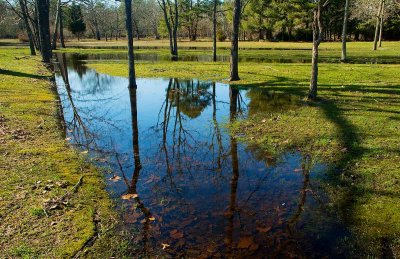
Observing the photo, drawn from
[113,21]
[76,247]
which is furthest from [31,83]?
[113,21]

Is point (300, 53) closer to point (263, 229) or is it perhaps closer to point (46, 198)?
point (263, 229)

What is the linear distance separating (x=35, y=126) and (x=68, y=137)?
1419mm

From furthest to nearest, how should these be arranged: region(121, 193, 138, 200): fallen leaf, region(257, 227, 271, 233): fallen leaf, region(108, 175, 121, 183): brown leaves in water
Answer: region(108, 175, 121, 183): brown leaves in water
region(121, 193, 138, 200): fallen leaf
region(257, 227, 271, 233): fallen leaf

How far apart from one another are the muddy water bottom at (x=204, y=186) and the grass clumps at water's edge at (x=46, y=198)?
408mm

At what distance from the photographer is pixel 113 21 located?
9912 cm

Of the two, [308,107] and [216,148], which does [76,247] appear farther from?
[308,107]

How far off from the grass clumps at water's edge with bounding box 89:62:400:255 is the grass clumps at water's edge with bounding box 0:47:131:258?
13.9 ft

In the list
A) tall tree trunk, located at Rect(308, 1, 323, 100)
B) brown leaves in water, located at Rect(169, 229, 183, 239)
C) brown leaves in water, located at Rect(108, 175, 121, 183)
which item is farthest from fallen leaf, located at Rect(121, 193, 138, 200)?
tall tree trunk, located at Rect(308, 1, 323, 100)

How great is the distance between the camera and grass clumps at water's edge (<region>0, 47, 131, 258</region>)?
4992 millimetres

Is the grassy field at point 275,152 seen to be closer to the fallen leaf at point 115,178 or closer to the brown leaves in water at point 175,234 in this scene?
the fallen leaf at point 115,178

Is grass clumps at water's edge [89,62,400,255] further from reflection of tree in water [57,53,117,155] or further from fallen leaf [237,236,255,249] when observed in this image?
reflection of tree in water [57,53,117,155]

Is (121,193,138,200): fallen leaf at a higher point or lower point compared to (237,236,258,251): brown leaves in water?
higher

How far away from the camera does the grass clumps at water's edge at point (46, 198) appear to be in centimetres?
499

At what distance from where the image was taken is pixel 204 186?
23.4ft
